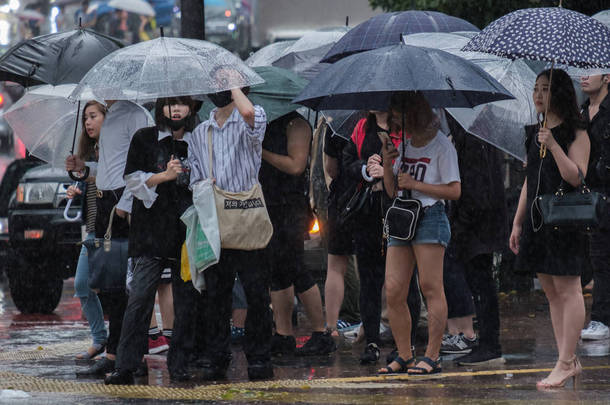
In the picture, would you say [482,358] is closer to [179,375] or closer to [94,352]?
[179,375]

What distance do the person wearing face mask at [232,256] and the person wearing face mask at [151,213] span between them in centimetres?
15

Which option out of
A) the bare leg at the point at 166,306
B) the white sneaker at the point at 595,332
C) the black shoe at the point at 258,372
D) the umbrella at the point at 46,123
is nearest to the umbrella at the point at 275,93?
the umbrella at the point at 46,123

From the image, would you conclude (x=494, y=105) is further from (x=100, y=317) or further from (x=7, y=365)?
(x=7, y=365)

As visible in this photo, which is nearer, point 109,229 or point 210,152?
point 210,152

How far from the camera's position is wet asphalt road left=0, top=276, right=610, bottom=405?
7117 millimetres

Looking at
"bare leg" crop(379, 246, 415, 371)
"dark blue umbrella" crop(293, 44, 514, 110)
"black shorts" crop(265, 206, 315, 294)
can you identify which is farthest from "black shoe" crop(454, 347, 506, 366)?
"dark blue umbrella" crop(293, 44, 514, 110)

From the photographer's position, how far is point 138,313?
25.8ft

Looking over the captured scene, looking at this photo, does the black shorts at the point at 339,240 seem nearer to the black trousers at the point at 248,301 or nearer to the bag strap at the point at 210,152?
the black trousers at the point at 248,301

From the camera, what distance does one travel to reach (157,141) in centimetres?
795

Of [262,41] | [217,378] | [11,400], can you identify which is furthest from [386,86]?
[262,41]

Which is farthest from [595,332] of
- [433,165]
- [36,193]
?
[36,193]

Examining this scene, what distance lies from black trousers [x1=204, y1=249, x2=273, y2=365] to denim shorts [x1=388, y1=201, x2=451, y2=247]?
3.24 feet

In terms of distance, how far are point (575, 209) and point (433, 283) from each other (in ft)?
3.43

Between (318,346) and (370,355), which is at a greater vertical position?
(370,355)
